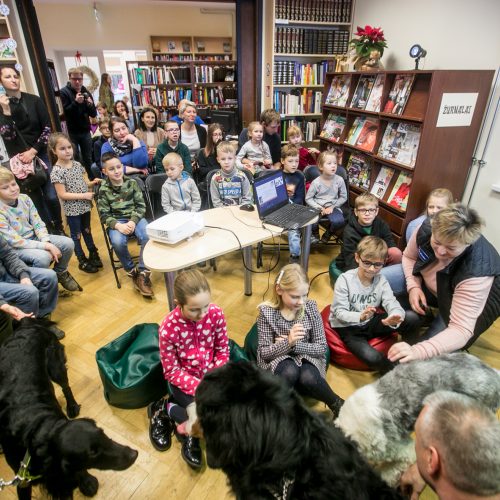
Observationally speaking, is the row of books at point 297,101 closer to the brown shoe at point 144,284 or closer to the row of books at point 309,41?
the row of books at point 309,41

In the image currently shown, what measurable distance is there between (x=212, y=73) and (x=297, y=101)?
2.69 m

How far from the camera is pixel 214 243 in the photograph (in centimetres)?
207

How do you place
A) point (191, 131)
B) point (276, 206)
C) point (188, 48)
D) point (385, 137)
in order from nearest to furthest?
point (276, 206)
point (385, 137)
point (191, 131)
point (188, 48)

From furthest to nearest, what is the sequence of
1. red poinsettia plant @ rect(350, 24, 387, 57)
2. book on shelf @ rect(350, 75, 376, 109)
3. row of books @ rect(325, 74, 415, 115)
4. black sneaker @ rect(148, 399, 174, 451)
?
book on shelf @ rect(350, 75, 376, 109), red poinsettia plant @ rect(350, 24, 387, 57), row of books @ rect(325, 74, 415, 115), black sneaker @ rect(148, 399, 174, 451)

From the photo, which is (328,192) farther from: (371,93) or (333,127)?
(333,127)

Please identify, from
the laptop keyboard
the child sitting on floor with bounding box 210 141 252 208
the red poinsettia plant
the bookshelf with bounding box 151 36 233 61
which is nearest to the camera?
the laptop keyboard

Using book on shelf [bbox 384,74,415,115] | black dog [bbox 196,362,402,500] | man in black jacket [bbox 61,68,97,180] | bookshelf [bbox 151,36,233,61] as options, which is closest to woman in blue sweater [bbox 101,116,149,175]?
man in black jacket [bbox 61,68,97,180]

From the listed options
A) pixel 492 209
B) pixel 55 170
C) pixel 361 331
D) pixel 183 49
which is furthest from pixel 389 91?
pixel 183 49

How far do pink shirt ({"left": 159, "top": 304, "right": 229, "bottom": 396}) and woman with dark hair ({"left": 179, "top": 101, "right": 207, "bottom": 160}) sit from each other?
8.65 feet

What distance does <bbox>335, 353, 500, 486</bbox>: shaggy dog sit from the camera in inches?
45.6

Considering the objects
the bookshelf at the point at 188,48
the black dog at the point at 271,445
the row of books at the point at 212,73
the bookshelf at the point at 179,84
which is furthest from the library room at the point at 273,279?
the bookshelf at the point at 188,48

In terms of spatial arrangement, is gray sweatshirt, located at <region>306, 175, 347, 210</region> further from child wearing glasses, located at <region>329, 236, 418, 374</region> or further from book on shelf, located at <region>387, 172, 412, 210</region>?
child wearing glasses, located at <region>329, 236, 418, 374</region>

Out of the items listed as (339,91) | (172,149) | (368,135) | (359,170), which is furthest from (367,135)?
(172,149)

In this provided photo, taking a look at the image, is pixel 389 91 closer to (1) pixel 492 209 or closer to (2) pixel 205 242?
(1) pixel 492 209
